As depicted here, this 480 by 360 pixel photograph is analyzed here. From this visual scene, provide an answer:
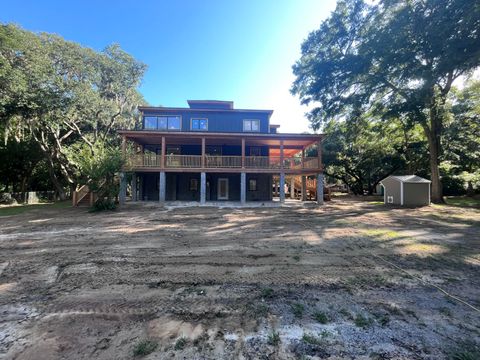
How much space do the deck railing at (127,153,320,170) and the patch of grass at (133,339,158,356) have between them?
14.5 m

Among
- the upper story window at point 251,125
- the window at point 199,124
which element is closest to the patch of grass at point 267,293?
the upper story window at point 251,125

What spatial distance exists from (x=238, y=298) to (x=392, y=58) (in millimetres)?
15026

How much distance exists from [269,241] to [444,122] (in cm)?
1994

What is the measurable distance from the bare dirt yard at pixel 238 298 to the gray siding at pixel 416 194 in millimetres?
12532

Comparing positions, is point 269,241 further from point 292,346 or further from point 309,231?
point 292,346

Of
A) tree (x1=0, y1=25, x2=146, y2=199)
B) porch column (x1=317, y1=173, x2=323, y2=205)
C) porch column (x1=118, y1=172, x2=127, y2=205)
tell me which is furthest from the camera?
porch column (x1=317, y1=173, x2=323, y2=205)

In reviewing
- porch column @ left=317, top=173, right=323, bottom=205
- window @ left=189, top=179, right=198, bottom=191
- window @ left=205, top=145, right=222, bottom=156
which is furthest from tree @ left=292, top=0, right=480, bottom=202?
window @ left=189, top=179, right=198, bottom=191

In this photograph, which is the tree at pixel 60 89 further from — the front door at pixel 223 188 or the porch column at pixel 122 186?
the front door at pixel 223 188

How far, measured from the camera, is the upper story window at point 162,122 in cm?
1917

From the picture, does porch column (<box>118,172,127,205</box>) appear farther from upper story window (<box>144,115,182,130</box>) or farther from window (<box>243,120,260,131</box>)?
window (<box>243,120,260,131</box>)

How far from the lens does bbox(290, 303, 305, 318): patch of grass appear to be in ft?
10.4

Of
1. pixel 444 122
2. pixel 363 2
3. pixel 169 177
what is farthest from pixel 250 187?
pixel 444 122

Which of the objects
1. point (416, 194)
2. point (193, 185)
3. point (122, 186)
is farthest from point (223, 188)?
point (416, 194)

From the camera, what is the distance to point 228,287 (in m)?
3.96
